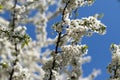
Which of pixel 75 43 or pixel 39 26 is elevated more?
pixel 39 26

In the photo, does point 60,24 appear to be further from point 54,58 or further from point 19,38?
point 19,38

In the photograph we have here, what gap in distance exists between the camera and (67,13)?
906cm

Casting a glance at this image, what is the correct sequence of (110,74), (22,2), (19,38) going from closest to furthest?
(19,38) < (110,74) < (22,2)

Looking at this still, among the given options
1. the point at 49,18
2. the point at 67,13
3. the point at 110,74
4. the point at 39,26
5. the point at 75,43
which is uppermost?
the point at 49,18

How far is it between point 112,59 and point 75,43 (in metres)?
0.81

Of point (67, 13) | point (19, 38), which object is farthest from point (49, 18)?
point (19, 38)

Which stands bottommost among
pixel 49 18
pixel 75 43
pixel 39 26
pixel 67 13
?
pixel 75 43

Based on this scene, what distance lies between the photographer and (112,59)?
8.99 metres

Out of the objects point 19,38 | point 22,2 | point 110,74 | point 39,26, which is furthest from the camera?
point 22,2

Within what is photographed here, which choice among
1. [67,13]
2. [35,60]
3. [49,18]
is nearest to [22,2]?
[49,18]

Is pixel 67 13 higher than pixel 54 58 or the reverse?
higher

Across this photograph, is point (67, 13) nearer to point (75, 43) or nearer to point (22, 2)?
point (75, 43)

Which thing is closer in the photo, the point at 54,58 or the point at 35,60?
the point at 54,58

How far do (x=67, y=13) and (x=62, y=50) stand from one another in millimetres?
790
